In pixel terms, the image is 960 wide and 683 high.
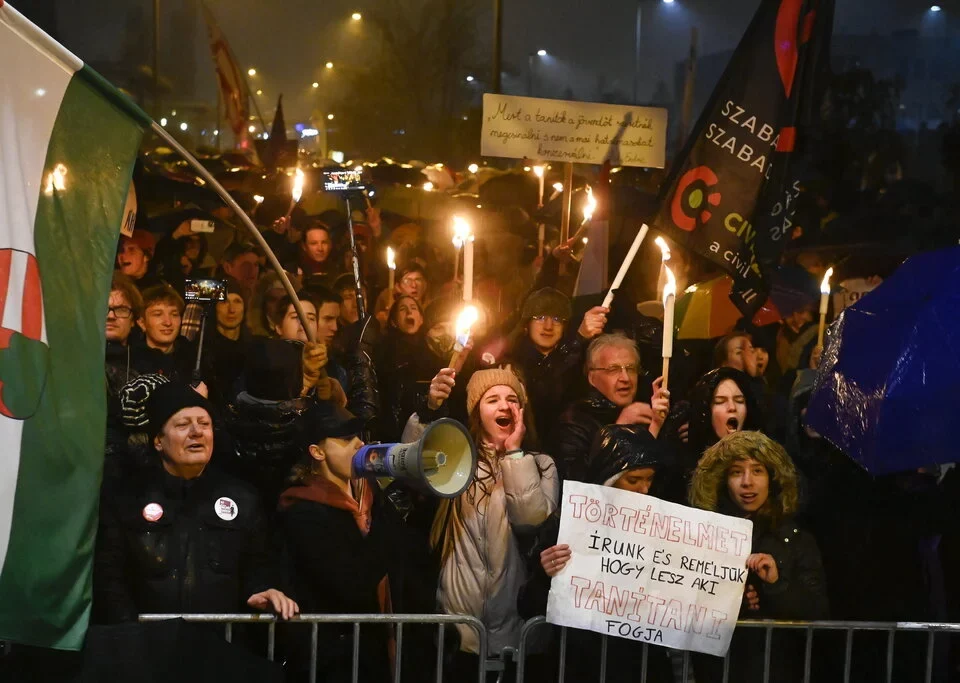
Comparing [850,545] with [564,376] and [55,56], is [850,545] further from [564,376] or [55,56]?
[55,56]

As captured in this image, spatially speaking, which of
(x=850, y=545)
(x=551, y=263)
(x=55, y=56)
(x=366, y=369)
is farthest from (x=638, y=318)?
(x=55, y=56)

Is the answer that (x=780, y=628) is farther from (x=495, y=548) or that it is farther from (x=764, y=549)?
(x=495, y=548)

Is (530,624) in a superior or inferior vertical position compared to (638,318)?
inferior

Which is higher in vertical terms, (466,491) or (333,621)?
(466,491)

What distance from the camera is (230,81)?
10906mm

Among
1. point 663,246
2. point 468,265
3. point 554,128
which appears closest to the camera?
point 468,265

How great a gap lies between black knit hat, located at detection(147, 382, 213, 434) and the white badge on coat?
1.12ft

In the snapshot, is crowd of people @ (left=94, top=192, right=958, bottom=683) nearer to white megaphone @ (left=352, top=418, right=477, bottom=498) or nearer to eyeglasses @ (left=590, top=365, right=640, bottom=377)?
eyeglasses @ (left=590, top=365, right=640, bottom=377)

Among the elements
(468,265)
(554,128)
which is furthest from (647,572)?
(554,128)

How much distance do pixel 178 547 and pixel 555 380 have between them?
2.41 m

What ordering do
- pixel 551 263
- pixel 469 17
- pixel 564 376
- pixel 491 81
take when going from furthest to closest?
pixel 469 17 < pixel 491 81 < pixel 551 263 < pixel 564 376

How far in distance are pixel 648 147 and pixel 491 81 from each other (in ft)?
15.3

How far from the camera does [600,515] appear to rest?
406 centimetres

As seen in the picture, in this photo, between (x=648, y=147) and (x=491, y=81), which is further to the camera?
(x=491, y=81)
